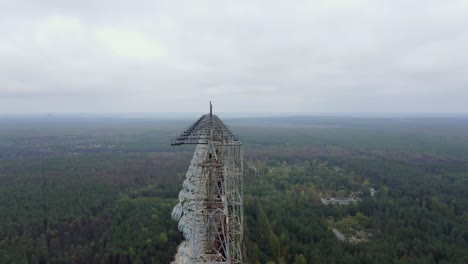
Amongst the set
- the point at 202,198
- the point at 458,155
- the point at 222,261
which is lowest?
the point at 458,155

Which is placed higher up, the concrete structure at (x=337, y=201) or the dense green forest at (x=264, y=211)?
the dense green forest at (x=264, y=211)

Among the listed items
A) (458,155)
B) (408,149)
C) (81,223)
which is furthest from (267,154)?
(81,223)

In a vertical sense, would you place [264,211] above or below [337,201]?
above

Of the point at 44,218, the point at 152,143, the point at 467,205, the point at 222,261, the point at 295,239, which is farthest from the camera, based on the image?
the point at 152,143

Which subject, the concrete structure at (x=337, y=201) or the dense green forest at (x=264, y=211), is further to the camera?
the concrete structure at (x=337, y=201)

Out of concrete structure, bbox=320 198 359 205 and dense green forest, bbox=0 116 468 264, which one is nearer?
dense green forest, bbox=0 116 468 264

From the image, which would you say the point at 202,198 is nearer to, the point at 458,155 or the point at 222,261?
the point at 222,261

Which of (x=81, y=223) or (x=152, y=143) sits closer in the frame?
(x=81, y=223)

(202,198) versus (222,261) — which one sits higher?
(202,198)

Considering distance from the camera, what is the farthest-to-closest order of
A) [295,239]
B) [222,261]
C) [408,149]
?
[408,149] < [295,239] < [222,261]

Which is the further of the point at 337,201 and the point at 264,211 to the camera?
the point at 337,201

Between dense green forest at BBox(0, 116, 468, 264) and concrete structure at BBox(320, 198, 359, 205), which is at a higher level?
dense green forest at BBox(0, 116, 468, 264)
